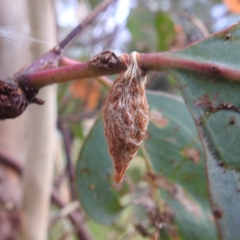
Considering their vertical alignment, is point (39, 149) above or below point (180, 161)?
above

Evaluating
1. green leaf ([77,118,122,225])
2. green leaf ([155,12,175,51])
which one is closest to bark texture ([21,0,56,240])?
green leaf ([77,118,122,225])

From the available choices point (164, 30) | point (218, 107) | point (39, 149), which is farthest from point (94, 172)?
point (164, 30)

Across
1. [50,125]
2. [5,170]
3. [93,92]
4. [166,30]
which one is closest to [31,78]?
[50,125]

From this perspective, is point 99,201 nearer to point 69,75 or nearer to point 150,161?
point 150,161

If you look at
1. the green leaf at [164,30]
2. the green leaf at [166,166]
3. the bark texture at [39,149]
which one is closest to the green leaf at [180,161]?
the green leaf at [166,166]

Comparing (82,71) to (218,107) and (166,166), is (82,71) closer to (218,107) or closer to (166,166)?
(218,107)

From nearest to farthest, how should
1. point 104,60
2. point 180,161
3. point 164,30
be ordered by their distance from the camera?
point 104,60, point 180,161, point 164,30

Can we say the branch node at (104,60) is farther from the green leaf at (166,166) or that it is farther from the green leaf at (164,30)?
the green leaf at (164,30)
